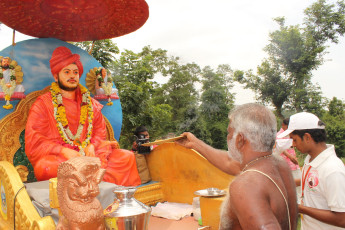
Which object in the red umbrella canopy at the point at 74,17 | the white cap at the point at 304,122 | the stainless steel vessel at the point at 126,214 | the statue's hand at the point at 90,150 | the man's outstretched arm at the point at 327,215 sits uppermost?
the red umbrella canopy at the point at 74,17

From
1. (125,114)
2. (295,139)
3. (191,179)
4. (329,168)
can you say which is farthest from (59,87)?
(125,114)

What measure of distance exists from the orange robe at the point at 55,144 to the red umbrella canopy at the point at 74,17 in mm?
1162

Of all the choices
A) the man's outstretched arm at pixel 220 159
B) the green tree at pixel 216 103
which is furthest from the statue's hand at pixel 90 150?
the green tree at pixel 216 103

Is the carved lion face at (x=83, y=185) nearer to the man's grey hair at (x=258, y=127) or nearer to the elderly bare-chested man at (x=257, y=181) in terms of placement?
the elderly bare-chested man at (x=257, y=181)

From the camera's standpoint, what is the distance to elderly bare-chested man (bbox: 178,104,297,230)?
137 centimetres

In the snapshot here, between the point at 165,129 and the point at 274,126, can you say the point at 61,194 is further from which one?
the point at 165,129

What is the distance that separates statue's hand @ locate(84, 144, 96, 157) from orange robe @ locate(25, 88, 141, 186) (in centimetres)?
25

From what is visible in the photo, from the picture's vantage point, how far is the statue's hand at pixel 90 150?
12.9 ft

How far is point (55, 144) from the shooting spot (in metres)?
3.84

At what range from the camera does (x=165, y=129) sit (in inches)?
835

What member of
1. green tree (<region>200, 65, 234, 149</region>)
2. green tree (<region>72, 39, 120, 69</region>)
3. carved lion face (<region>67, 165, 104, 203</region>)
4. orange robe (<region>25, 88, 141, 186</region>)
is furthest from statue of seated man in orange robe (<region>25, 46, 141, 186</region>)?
green tree (<region>200, 65, 234, 149</region>)

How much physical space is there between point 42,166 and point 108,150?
994 millimetres

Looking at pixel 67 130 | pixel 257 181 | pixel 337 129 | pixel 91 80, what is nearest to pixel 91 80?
pixel 91 80

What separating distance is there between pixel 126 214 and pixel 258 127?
3.71ft
